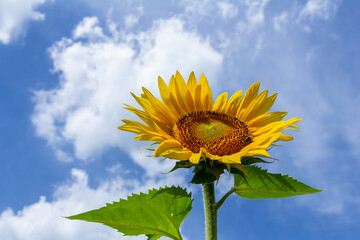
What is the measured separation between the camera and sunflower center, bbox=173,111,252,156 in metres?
3.27

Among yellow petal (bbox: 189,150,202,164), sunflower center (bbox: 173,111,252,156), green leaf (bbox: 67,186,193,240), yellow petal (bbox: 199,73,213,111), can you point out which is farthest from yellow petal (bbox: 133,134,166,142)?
yellow petal (bbox: 199,73,213,111)

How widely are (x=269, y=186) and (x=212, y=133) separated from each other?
70 cm

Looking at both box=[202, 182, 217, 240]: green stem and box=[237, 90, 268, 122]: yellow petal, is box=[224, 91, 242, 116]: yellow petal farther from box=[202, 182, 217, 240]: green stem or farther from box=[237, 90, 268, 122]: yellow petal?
box=[202, 182, 217, 240]: green stem

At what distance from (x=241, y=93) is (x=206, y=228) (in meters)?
1.44

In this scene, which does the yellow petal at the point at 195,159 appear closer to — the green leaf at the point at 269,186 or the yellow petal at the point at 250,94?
the green leaf at the point at 269,186

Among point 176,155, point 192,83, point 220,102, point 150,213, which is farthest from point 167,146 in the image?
point 220,102

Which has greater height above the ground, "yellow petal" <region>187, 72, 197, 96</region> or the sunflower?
"yellow petal" <region>187, 72, 197, 96</region>

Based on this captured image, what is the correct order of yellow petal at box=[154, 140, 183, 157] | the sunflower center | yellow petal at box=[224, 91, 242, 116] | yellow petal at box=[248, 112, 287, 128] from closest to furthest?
1. yellow petal at box=[154, 140, 183, 157]
2. the sunflower center
3. yellow petal at box=[248, 112, 287, 128]
4. yellow petal at box=[224, 91, 242, 116]

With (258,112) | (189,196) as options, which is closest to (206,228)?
(189,196)

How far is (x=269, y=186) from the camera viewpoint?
340cm

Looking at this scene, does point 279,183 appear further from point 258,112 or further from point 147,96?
point 147,96

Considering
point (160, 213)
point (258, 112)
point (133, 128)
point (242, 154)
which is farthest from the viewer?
point (258, 112)

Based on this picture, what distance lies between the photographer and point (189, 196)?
3.44m

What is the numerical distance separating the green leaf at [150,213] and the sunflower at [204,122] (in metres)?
0.52
